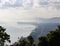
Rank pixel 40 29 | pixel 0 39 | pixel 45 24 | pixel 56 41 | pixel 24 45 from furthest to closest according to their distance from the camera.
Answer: pixel 40 29
pixel 45 24
pixel 24 45
pixel 0 39
pixel 56 41

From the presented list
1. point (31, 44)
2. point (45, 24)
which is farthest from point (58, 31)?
point (45, 24)

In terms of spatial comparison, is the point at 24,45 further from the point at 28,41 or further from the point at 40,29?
the point at 40,29

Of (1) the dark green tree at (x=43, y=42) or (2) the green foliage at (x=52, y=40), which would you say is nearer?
(2) the green foliage at (x=52, y=40)

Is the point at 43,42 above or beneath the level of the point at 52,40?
beneath

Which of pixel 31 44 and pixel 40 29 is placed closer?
pixel 31 44

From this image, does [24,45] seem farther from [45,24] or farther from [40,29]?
[40,29]

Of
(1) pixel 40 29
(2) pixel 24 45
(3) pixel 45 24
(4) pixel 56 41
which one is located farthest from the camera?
(1) pixel 40 29

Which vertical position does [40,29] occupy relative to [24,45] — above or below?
below

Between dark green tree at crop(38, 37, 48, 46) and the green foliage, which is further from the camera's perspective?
dark green tree at crop(38, 37, 48, 46)

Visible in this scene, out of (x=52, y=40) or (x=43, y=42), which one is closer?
(x=52, y=40)

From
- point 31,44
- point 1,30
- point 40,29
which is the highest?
point 1,30
